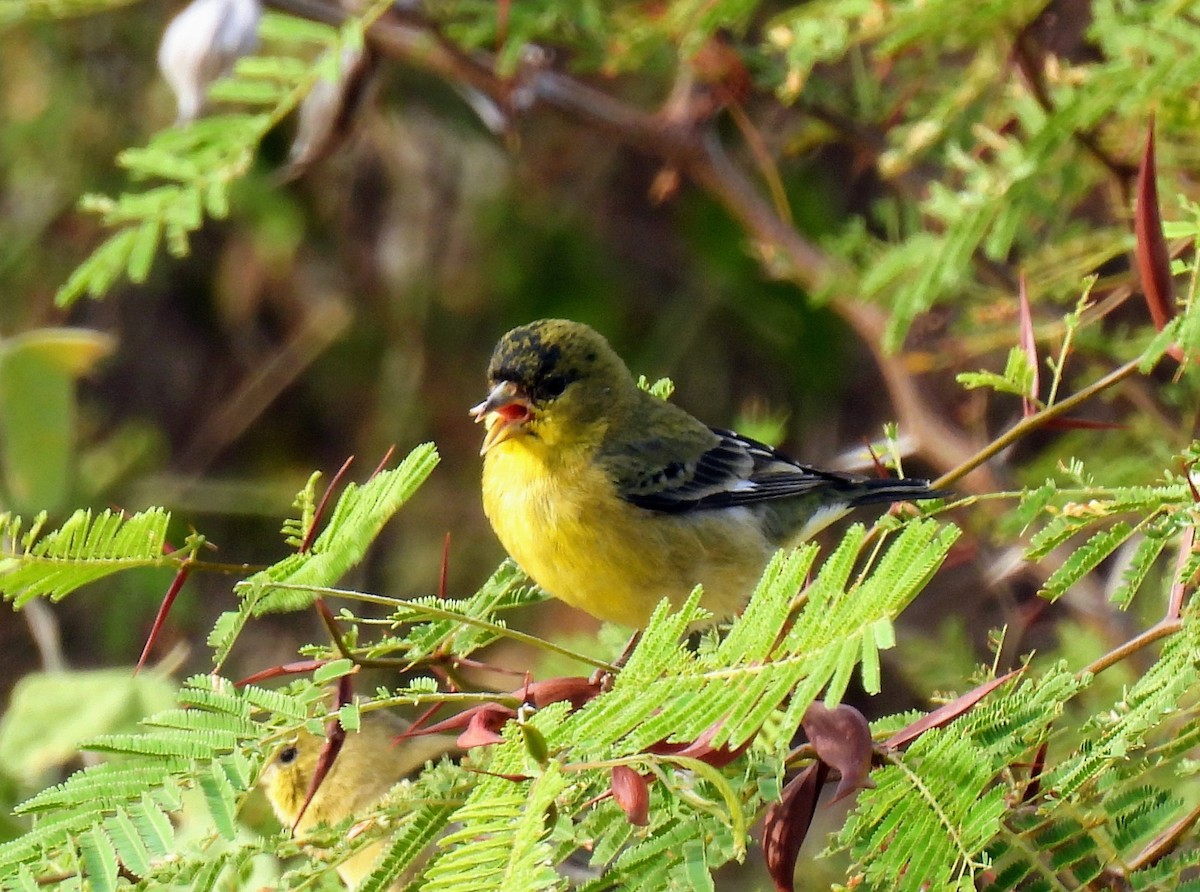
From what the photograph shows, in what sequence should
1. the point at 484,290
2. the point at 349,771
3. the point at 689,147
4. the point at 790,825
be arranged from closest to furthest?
the point at 790,825 < the point at 349,771 < the point at 689,147 < the point at 484,290

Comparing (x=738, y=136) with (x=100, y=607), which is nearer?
(x=738, y=136)

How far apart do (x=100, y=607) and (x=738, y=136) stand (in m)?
3.70

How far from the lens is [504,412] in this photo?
398 centimetres

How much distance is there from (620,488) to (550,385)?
349 millimetres

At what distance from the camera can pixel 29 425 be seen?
4094 mm

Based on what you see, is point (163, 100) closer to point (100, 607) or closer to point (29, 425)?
point (100, 607)

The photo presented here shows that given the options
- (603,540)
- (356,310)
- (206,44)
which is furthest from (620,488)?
(356,310)

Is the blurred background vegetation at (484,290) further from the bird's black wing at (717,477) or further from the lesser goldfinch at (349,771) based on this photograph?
the lesser goldfinch at (349,771)

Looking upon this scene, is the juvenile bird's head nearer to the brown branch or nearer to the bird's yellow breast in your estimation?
the bird's yellow breast

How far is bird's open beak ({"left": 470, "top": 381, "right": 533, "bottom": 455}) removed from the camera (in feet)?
12.7

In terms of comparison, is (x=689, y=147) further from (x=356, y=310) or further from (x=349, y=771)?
(x=356, y=310)

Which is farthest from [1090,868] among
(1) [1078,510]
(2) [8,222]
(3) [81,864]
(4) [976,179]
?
(2) [8,222]

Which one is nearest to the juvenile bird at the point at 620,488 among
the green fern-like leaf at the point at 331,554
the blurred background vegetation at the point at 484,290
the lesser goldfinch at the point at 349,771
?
the blurred background vegetation at the point at 484,290

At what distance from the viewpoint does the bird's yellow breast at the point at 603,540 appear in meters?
3.66
